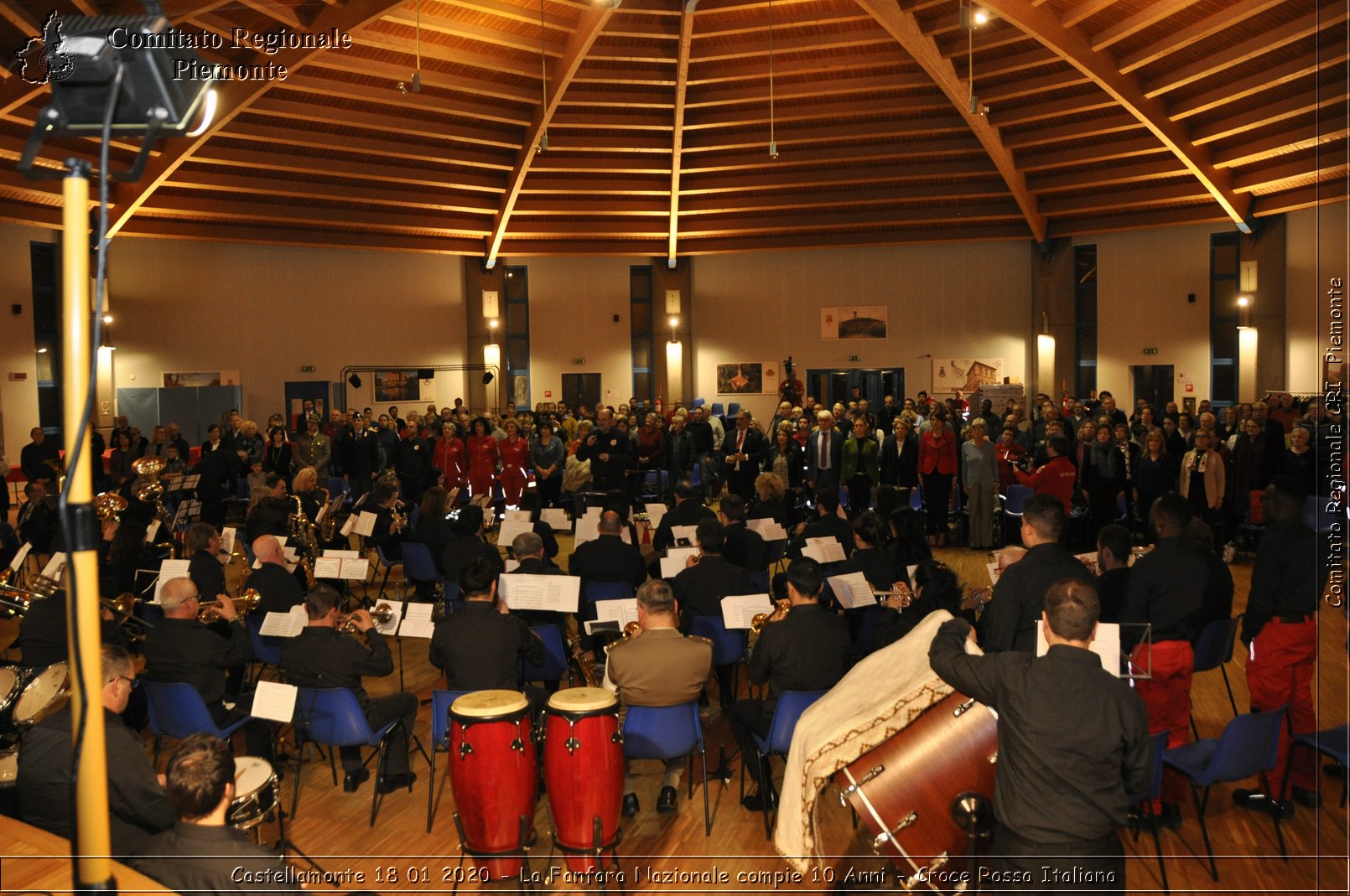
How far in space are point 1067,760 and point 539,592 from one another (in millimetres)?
3507

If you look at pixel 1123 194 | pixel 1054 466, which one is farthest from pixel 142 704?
pixel 1123 194

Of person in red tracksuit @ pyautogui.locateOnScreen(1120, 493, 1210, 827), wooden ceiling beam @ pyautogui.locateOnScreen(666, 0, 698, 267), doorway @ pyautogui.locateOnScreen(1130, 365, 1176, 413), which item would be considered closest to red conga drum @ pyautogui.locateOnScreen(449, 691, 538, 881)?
person in red tracksuit @ pyautogui.locateOnScreen(1120, 493, 1210, 827)

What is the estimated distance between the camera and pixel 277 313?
20.3 metres

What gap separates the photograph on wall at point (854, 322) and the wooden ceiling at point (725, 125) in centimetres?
157

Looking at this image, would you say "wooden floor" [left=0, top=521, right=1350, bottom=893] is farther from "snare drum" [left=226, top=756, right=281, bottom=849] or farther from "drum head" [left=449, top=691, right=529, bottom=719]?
"drum head" [left=449, top=691, right=529, bottom=719]

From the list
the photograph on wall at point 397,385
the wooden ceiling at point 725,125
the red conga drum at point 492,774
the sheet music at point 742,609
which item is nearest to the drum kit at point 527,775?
the red conga drum at point 492,774

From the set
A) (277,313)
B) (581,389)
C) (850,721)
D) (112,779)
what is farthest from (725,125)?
(112,779)

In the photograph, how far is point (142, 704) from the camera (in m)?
6.28

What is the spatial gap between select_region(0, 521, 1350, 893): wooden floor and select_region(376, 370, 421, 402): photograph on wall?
16127 millimetres

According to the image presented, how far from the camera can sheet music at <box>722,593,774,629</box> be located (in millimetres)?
5902

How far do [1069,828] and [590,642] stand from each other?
445cm

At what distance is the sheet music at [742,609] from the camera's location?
5902mm

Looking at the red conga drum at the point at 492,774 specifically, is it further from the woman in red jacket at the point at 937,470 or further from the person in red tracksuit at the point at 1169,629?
the woman in red jacket at the point at 937,470

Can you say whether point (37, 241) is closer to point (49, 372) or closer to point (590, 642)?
point (49, 372)
